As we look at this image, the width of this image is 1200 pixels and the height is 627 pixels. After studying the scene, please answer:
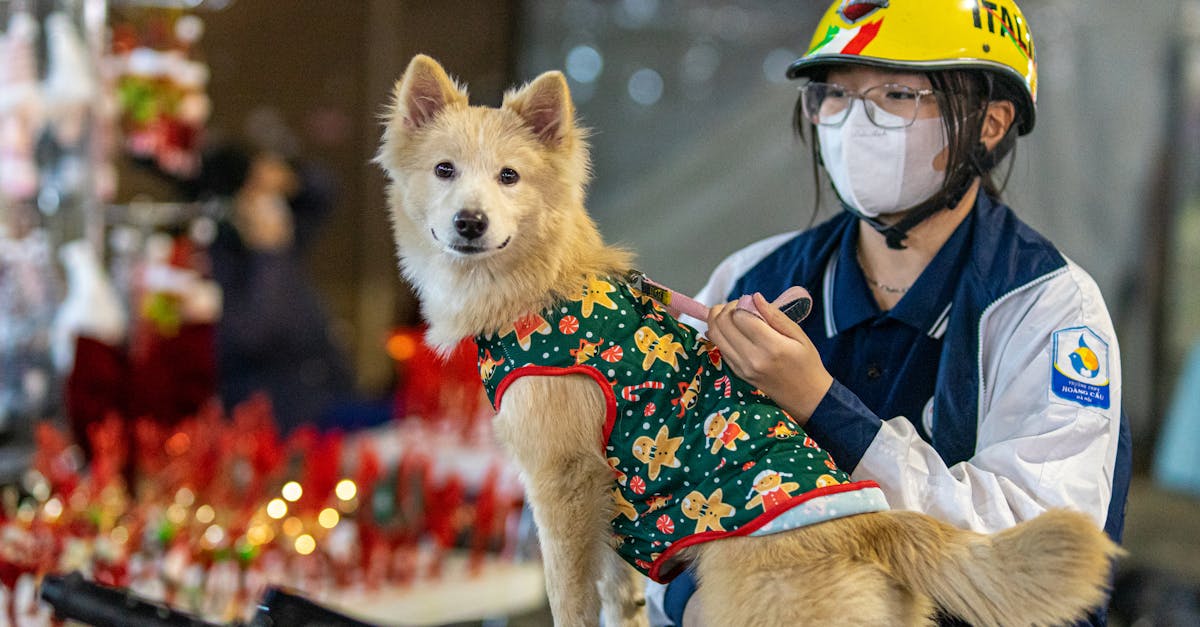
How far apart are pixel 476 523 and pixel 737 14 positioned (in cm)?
401

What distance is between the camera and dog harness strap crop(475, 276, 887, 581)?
4.20 ft

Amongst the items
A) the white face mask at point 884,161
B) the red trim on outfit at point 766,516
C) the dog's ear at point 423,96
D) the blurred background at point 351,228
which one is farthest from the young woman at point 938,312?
the dog's ear at point 423,96

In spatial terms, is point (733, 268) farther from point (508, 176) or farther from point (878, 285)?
point (508, 176)

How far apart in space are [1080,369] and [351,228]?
5.29 meters

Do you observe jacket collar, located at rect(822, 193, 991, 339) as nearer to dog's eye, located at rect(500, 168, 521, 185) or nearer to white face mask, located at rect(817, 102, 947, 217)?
white face mask, located at rect(817, 102, 947, 217)

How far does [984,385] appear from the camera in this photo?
154 cm

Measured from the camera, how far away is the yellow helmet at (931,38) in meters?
1.51

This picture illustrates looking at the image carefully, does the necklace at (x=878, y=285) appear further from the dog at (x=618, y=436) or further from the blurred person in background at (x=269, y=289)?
the blurred person in background at (x=269, y=289)

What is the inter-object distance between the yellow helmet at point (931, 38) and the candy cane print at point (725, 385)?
51cm

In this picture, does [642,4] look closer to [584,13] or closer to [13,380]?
[584,13]

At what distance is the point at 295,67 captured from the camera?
18.5 feet

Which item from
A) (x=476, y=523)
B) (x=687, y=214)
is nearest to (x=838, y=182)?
(x=476, y=523)

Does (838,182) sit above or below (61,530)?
above

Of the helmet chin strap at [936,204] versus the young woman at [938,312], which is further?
the helmet chin strap at [936,204]
